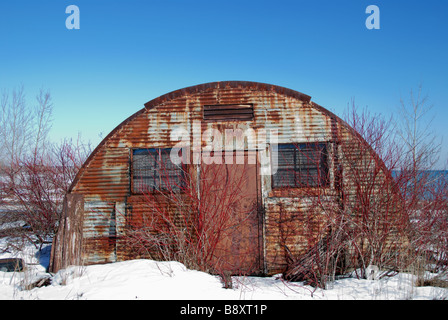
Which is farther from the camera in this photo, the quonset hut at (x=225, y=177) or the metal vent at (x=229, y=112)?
the metal vent at (x=229, y=112)

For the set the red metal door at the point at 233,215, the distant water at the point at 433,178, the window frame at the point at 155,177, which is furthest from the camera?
the distant water at the point at 433,178

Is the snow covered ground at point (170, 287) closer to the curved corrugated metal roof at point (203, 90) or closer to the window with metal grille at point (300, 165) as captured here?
the window with metal grille at point (300, 165)

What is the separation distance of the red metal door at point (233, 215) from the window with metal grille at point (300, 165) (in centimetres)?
62

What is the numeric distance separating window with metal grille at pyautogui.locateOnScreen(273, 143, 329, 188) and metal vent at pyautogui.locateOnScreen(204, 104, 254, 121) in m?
1.11

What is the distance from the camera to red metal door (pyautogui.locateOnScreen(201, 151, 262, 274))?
684 centimetres

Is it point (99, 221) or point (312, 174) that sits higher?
point (312, 174)

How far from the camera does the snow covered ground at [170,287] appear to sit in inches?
187

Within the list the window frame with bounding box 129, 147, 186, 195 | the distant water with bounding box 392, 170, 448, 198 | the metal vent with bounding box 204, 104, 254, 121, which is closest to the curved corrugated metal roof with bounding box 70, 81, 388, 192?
the metal vent with bounding box 204, 104, 254, 121

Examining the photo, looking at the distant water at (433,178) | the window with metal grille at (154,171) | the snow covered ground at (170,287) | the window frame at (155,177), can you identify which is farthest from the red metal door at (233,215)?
the distant water at (433,178)

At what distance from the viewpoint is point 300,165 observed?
23.7 feet
